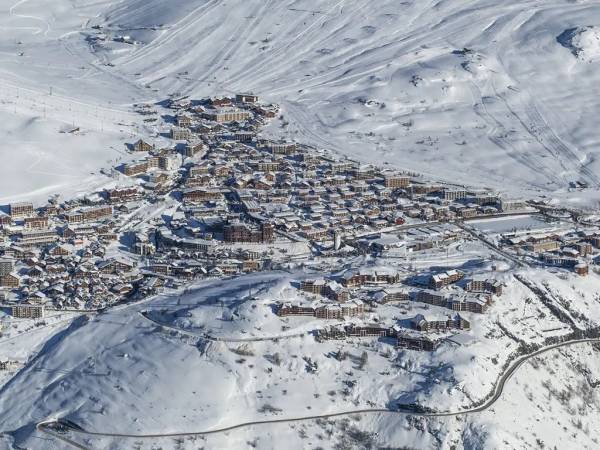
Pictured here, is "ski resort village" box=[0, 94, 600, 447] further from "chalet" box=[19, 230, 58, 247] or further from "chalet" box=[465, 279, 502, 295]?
"chalet" box=[465, 279, 502, 295]

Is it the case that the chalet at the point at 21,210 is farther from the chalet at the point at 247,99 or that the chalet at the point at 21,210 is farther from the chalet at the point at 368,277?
the chalet at the point at 247,99

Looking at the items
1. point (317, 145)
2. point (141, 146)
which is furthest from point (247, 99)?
point (141, 146)

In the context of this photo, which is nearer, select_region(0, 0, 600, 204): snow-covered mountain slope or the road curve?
the road curve

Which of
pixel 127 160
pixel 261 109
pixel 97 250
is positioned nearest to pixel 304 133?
pixel 261 109

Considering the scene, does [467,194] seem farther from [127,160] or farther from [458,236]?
[127,160]

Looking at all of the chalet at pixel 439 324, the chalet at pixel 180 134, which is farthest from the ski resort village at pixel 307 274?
the chalet at pixel 180 134

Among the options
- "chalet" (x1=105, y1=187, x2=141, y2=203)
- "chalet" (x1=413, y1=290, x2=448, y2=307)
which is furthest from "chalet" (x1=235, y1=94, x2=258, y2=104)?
"chalet" (x1=413, y1=290, x2=448, y2=307)
